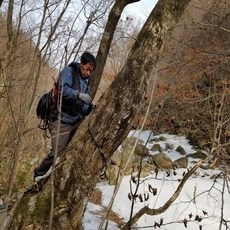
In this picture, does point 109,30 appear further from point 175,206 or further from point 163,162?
point 163,162

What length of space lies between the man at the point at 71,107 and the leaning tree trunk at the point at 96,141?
0.52 feet

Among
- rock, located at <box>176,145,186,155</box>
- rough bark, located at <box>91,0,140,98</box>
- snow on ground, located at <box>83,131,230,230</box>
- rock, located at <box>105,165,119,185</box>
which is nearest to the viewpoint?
rough bark, located at <box>91,0,140,98</box>

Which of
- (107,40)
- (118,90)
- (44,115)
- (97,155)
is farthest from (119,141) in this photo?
(107,40)

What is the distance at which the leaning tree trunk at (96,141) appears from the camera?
2896 mm

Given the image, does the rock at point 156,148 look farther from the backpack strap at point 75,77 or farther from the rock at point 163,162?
the backpack strap at point 75,77

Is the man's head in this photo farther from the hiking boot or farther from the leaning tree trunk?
the hiking boot

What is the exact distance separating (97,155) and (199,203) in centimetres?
514

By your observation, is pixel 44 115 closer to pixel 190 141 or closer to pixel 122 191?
pixel 122 191

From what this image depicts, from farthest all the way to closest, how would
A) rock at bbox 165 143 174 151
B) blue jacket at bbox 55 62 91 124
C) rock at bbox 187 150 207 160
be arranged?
rock at bbox 165 143 174 151 < rock at bbox 187 150 207 160 < blue jacket at bbox 55 62 91 124

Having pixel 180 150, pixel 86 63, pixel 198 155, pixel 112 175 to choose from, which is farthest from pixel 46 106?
pixel 180 150

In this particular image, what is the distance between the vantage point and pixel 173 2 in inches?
122

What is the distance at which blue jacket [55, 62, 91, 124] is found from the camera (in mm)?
2869

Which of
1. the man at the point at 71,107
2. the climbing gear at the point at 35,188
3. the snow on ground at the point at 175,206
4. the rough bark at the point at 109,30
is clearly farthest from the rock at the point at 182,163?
the climbing gear at the point at 35,188

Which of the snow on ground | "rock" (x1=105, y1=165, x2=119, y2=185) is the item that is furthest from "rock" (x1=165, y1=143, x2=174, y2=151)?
"rock" (x1=105, y1=165, x2=119, y2=185)
